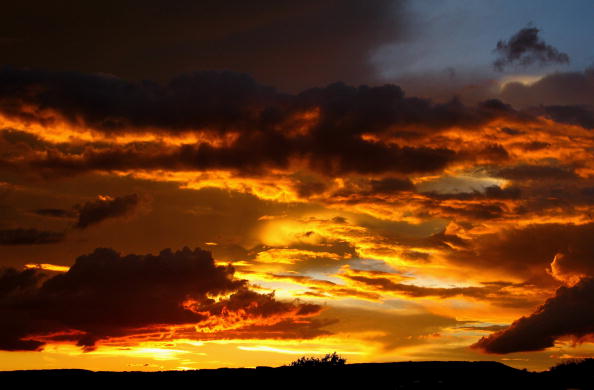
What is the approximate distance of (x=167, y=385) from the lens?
63469 millimetres

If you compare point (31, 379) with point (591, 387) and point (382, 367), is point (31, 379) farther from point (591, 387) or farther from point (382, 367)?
point (591, 387)

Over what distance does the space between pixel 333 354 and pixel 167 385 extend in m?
51.8

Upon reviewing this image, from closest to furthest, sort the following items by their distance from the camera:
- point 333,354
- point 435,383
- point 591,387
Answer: point 591,387, point 435,383, point 333,354

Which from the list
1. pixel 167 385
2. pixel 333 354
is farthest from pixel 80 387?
pixel 333 354

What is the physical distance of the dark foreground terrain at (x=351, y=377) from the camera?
5538 cm

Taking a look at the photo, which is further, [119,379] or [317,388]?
[119,379]

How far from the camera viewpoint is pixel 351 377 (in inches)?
2440

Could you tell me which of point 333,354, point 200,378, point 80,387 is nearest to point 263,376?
point 200,378

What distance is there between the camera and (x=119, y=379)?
216ft

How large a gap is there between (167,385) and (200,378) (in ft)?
12.5

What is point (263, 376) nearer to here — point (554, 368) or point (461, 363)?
point (461, 363)

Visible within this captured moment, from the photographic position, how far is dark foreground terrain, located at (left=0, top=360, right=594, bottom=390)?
5538cm

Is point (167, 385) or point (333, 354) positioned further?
point (333, 354)

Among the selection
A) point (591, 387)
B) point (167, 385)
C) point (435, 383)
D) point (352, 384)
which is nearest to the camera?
point (591, 387)
